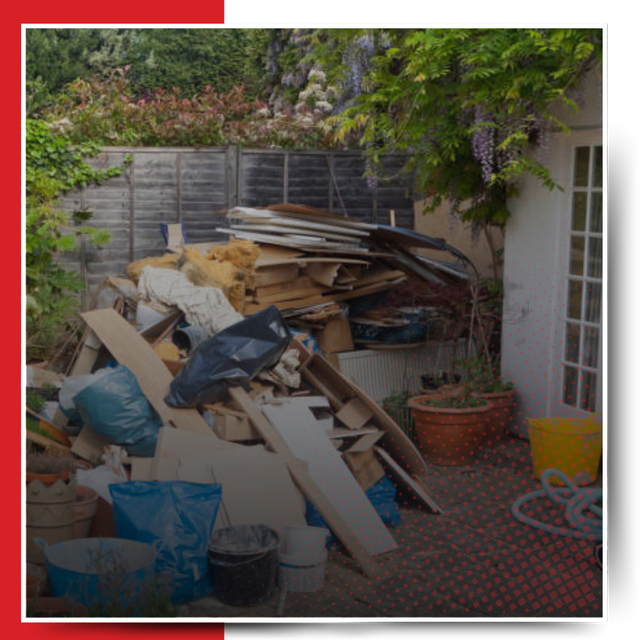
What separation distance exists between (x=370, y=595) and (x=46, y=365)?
210cm

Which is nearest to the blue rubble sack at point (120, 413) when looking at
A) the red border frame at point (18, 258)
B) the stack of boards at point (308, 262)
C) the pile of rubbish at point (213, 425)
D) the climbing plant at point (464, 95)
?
the pile of rubbish at point (213, 425)

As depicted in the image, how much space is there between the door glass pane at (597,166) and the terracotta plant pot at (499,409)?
1159 millimetres

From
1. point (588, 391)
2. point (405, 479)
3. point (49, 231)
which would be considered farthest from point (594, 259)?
point (49, 231)

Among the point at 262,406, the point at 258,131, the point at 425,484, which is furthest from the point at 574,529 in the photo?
the point at 258,131

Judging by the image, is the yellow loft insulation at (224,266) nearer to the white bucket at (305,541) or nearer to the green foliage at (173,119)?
the green foliage at (173,119)

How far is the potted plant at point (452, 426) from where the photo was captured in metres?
4.42

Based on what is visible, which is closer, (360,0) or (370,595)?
(360,0)

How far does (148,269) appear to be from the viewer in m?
4.79

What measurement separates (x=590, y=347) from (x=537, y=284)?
1.48 feet

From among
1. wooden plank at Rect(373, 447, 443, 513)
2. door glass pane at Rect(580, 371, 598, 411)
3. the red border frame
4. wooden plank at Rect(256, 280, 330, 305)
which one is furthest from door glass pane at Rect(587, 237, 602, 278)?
the red border frame

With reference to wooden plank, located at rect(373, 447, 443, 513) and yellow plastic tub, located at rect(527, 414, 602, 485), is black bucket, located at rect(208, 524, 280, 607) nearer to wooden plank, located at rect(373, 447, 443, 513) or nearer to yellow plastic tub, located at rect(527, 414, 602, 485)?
wooden plank, located at rect(373, 447, 443, 513)

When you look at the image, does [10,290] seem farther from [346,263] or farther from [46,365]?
[346,263]

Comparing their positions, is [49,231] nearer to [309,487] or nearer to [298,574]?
[309,487]

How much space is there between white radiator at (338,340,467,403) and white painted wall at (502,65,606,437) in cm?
46
